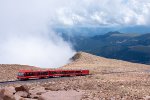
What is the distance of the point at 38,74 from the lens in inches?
3669

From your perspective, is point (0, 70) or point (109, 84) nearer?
point (109, 84)

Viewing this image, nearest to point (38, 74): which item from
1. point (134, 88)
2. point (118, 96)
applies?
point (134, 88)

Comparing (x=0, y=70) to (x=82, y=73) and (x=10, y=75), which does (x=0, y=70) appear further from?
(x=82, y=73)

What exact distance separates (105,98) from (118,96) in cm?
331

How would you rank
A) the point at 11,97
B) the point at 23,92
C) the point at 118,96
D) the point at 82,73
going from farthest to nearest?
the point at 82,73
the point at 118,96
the point at 23,92
the point at 11,97

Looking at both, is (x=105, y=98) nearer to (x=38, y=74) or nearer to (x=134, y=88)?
(x=134, y=88)

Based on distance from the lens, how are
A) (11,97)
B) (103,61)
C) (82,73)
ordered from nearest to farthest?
(11,97), (82,73), (103,61)

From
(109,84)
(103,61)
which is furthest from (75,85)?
(103,61)

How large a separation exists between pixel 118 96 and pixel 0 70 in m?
50.6

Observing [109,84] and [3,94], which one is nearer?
[3,94]

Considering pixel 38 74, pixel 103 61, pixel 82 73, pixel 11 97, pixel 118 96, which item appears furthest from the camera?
pixel 103 61

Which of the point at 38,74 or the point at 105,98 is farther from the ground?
the point at 38,74

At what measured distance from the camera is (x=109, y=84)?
74.2 metres

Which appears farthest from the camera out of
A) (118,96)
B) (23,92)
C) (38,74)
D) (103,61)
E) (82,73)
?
(103,61)
